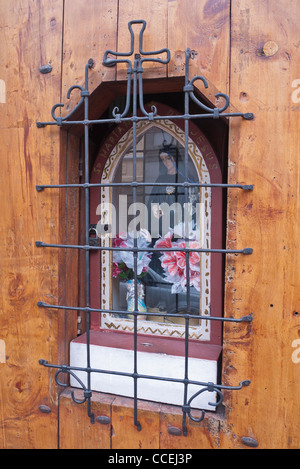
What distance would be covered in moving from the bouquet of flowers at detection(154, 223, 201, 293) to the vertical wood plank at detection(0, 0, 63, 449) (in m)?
0.46

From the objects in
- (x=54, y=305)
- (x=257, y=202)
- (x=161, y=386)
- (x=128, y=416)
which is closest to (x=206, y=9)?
(x=257, y=202)

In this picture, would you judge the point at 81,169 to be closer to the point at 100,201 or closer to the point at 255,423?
the point at 100,201

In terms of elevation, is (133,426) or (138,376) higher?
(138,376)

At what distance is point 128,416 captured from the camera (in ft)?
3.92

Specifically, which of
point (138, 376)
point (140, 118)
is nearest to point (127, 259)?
point (138, 376)

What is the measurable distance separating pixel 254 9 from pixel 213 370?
1.26 m

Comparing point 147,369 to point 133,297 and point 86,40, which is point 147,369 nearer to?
point 133,297

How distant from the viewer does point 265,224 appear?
1.08 meters

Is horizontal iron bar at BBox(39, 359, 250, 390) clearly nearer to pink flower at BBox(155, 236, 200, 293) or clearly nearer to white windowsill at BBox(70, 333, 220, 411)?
white windowsill at BBox(70, 333, 220, 411)

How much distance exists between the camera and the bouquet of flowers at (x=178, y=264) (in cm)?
135

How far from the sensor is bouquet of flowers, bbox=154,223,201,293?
1.35m

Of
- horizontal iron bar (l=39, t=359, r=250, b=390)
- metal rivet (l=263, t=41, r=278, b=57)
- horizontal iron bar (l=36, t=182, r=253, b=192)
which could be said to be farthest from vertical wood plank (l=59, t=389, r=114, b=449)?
metal rivet (l=263, t=41, r=278, b=57)

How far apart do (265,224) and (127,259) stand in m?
0.63

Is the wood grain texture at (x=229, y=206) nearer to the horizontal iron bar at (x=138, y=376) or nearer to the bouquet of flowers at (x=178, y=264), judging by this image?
the horizontal iron bar at (x=138, y=376)
